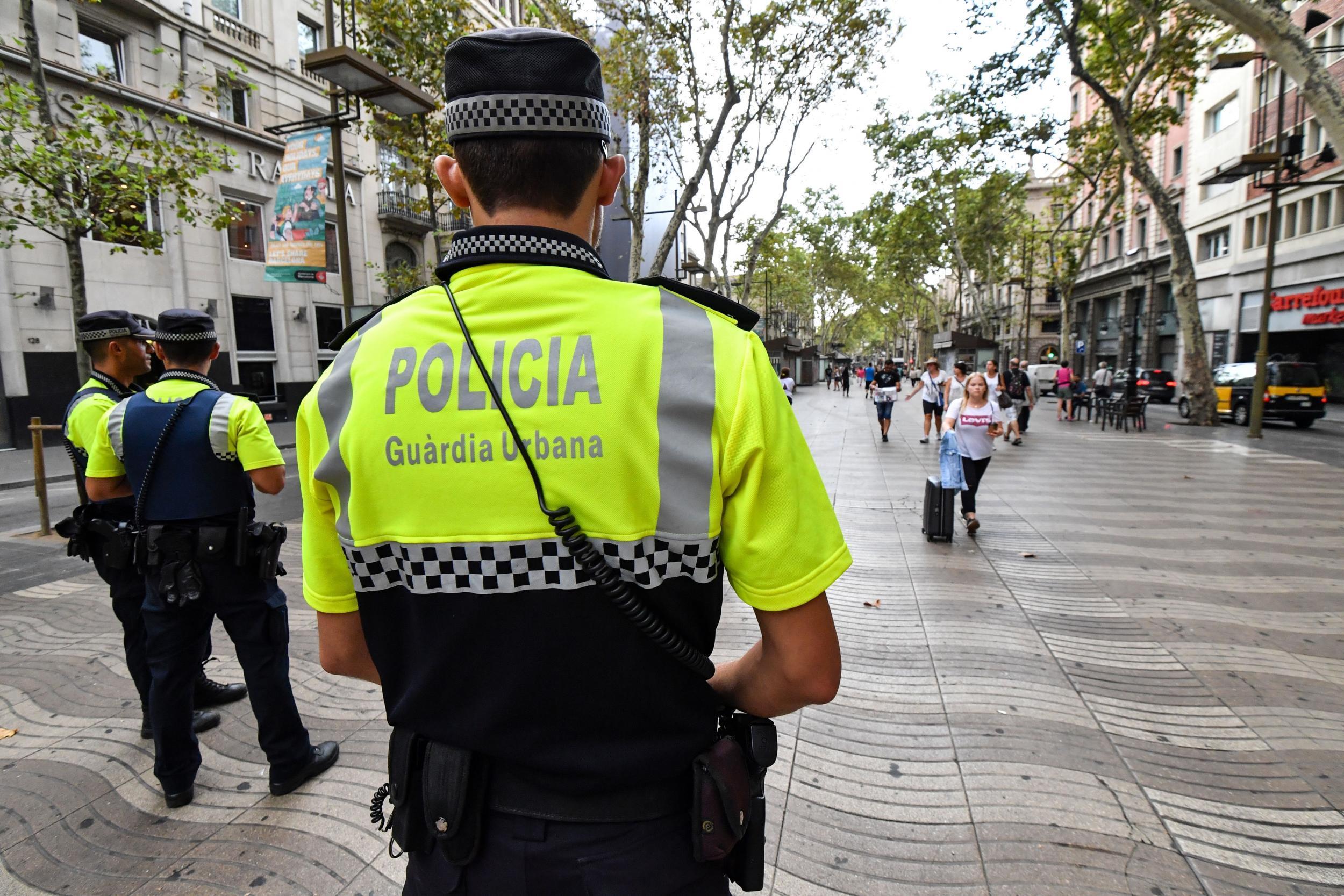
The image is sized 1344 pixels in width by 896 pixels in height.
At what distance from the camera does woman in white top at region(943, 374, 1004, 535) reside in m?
7.11

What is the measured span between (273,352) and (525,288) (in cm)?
2513

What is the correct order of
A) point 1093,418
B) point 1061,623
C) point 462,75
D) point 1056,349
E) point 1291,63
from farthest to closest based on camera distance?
point 1056,349 → point 1093,418 → point 1291,63 → point 1061,623 → point 462,75

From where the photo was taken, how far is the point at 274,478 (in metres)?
3.04

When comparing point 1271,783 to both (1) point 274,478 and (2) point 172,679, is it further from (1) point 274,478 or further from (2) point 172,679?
Answer: (2) point 172,679

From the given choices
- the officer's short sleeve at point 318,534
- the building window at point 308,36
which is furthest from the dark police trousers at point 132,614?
the building window at point 308,36

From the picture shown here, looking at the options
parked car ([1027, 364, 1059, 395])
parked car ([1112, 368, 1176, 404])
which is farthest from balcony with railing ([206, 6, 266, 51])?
parked car ([1027, 364, 1059, 395])

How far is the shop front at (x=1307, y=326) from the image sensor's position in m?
24.2

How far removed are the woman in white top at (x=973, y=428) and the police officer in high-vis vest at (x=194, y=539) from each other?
612 centimetres

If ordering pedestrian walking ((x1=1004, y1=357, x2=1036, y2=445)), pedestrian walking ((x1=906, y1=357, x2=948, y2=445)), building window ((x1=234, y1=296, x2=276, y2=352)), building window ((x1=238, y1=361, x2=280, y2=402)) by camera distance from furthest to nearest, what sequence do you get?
building window ((x1=238, y1=361, x2=280, y2=402)), building window ((x1=234, y1=296, x2=276, y2=352)), pedestrian walking ((x1=1004, y1=357, x2=1036, y2=445)), pedestrian walking ((x1=906, y1=357, x2=948, y2=445))

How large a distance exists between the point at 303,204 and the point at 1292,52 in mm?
13325

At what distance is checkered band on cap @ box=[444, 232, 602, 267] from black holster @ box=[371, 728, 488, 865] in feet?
2.66

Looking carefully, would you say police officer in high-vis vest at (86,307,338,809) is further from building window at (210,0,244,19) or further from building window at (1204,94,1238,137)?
building window at (1204,94,1238,137)

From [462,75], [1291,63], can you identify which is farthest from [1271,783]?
[1291,63]

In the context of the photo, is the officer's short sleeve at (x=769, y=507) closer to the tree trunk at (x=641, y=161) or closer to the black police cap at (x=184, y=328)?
the black police cap at (x=184, y=328)
